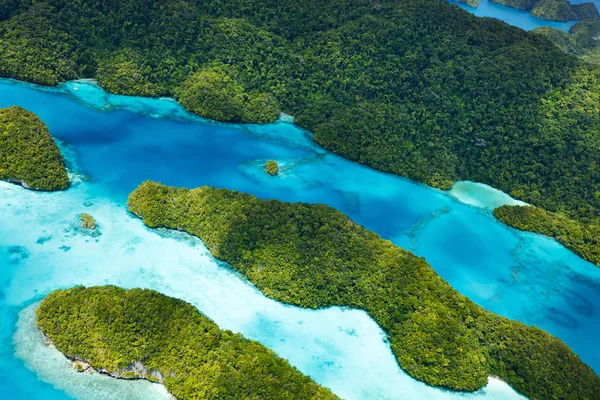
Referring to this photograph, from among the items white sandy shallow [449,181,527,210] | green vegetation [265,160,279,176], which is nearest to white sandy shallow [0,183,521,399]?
green vegetation [265,160,279,176]

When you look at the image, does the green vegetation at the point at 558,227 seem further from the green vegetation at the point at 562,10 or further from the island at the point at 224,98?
the green vegetation at the point at 562,10

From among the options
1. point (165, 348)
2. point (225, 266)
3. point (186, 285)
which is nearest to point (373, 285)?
point (225, 266)

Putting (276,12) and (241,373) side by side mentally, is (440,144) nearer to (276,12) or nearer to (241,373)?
(276,12)

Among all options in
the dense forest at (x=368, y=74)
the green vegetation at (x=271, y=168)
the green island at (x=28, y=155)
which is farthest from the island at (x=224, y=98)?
the green island at (x=28, y=155)

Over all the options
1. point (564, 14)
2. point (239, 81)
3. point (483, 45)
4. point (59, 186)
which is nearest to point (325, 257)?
point (59, 186)

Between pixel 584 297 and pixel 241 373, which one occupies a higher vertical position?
pixel 241 373

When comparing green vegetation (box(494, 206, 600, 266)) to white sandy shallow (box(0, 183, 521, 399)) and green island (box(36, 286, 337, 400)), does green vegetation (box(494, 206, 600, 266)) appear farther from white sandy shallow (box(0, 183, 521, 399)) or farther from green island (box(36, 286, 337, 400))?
green island (box(36, 286, 337, 400))
